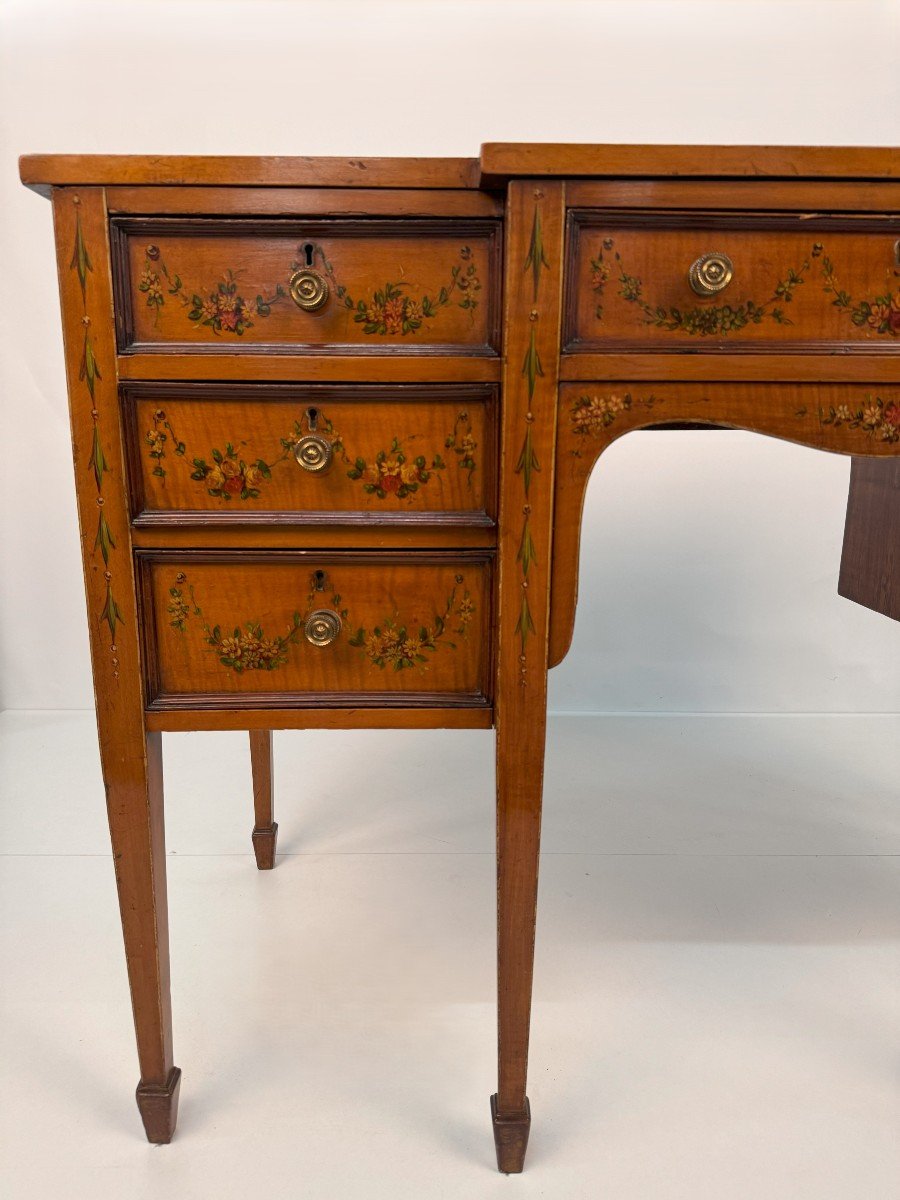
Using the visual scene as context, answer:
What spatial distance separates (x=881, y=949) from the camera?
1.77m

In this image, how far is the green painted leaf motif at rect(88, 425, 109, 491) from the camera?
113cm

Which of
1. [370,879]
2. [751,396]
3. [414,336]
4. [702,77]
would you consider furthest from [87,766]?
[702,77]

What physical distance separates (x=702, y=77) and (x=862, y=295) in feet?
5.90

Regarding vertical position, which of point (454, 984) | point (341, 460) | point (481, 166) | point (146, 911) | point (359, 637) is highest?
point (481, 166)

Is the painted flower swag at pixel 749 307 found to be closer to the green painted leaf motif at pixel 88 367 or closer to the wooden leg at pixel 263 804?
the green painted leaf motif at pixel 88 367

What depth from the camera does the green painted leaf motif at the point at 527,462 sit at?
1.12 meters

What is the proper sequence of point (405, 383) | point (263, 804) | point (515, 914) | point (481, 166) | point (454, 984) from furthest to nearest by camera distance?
1. point (263, 804)
2. point (454, 984)
3. point (515, 914)
4. point (405, 383)
5. point (481, 166)

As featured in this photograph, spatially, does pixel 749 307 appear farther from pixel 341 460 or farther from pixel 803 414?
pixel 341 460

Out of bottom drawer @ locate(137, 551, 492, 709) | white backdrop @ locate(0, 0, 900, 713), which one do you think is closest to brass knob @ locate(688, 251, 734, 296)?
bottom drawer @ locate(137, 551, 492, 709)

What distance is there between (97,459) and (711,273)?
750 millimetres

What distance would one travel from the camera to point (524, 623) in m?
1.18

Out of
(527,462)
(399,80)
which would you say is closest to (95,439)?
(527,462)

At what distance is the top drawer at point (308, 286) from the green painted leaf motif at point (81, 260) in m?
0.03

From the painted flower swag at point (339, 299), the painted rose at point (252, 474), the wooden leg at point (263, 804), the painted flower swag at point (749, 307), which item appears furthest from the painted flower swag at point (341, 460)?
the wooden leg at point (263, 804)
